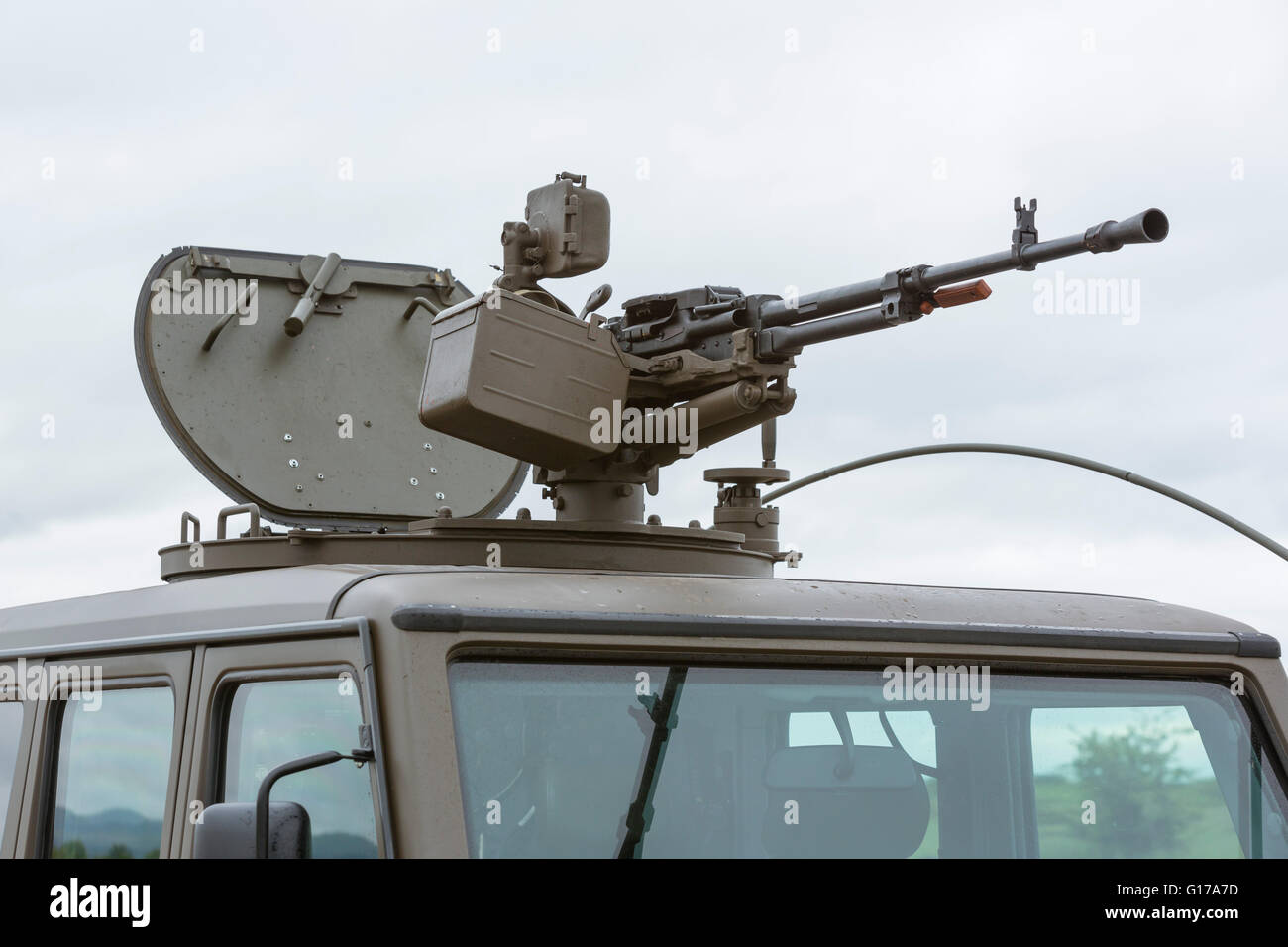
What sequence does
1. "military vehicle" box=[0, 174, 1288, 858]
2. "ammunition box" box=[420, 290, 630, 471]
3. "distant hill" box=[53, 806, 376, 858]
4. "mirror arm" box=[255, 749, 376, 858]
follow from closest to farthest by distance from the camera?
1. "mirror arm" box=[255, 749, 376, 858]
2. "military vehicle" box=[0, 174, 1288, 858]
3. "distant hill" box=[53, 806, 376, 858]
4. "ammunition box" box=[420, 290, 630, 471]

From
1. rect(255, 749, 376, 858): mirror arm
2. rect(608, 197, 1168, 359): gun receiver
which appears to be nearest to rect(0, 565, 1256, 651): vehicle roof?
rect(255, 749, 376, 858): mirror arm

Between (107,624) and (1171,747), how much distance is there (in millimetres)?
2655

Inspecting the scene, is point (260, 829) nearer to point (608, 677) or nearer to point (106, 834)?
point (608, 677)

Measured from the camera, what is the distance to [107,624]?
4.71 m

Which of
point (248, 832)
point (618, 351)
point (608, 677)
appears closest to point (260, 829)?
point (248, 832)

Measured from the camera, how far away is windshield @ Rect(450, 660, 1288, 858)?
369 cm

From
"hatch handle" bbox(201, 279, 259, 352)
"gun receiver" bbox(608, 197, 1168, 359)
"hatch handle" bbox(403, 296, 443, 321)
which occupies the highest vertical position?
"hatch handle" bbox(403, 296, 443, 321)

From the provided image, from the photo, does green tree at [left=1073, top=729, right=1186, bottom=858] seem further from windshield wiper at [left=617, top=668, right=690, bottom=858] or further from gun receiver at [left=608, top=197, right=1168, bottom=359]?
gun receiver at [left=608, top=197, right=1168, bottom=359]

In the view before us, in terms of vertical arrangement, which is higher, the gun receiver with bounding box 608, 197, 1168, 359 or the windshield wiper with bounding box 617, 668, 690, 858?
the gun receiver with bounding box 608, 197, 1168, 359

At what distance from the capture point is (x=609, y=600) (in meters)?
3.94

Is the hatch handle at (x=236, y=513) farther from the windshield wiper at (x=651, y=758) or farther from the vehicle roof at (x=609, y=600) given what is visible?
the windshield wiper at (x=651, y=758)
